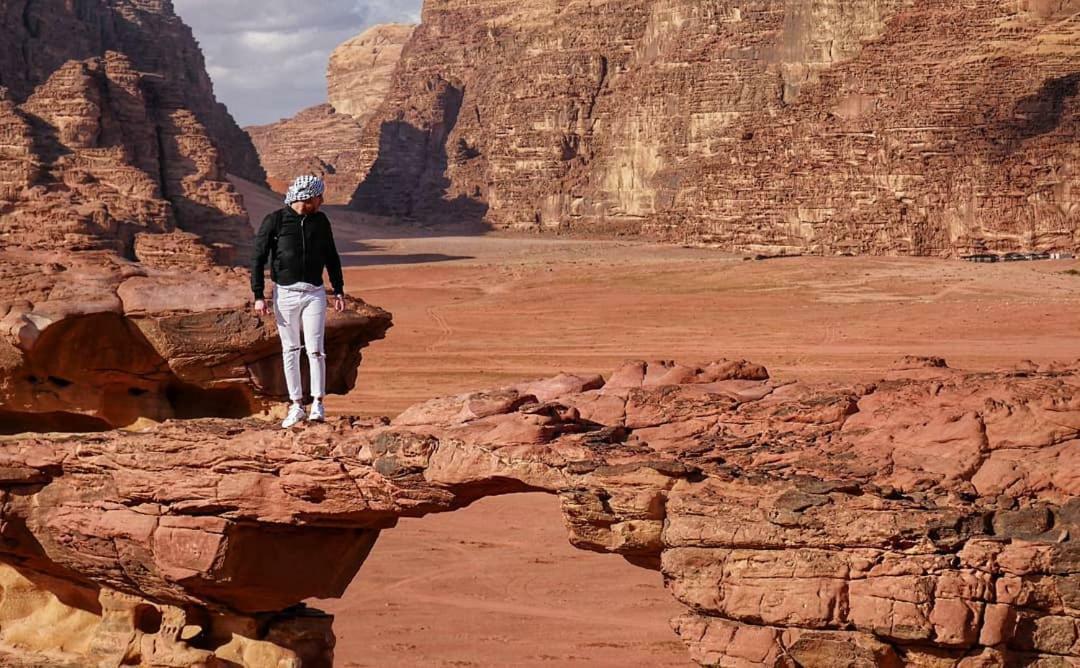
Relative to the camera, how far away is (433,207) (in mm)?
99938

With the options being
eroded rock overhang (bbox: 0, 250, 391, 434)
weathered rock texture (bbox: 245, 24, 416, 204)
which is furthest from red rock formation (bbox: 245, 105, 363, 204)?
eroded rock overhang (bbox: 0, 250, 391, 434)

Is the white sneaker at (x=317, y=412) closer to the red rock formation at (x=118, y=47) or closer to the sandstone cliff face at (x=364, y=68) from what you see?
the red rock formation at (x=118, y=47)

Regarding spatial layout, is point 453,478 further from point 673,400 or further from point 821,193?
point 821,193

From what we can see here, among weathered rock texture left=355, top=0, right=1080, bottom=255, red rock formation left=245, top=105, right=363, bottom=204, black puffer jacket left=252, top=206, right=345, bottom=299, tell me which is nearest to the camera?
black puffer jacket left=252, top=206, right=345, bottom=299

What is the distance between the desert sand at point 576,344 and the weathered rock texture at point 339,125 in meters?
53.1

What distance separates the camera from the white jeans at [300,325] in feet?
30.1

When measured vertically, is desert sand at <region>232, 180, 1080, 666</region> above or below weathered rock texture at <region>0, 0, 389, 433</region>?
below

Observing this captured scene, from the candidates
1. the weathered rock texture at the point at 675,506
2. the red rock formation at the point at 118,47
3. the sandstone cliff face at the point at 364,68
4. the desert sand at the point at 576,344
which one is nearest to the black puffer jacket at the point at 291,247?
the weathered rock texture at the point at 675,506

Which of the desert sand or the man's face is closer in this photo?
the man's face

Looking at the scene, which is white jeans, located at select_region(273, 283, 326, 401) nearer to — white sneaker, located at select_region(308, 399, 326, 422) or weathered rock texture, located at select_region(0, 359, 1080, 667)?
white sneaker, located at select_region(308, 399, 326, 422)

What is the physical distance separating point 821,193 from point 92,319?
48917 mm

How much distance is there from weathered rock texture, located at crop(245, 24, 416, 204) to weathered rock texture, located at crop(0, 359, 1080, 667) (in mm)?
101644

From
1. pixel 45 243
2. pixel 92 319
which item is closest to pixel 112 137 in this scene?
pixel 45 243

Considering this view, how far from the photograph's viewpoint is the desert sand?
38.9 feet
